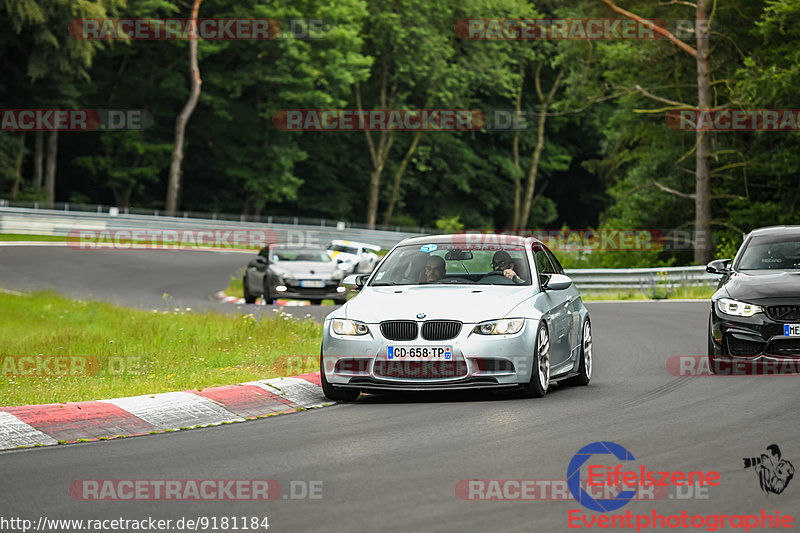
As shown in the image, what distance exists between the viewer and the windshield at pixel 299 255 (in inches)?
1210

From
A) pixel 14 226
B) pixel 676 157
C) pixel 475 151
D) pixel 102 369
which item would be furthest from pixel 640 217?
pixel 475 151

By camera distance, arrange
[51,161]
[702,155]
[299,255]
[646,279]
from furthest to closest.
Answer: [51,161]
[702,155]
[646,279]
[299,255]

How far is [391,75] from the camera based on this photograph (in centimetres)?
7806

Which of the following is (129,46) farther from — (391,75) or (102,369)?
(102,369)

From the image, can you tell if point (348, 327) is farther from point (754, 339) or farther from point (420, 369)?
point (754, 339)

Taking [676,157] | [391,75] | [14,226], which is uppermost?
[391,75]

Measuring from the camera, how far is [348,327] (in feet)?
38.5

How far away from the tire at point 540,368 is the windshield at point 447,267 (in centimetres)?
87

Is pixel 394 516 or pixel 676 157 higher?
pixel 676 157

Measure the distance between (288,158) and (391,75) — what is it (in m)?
11.5
